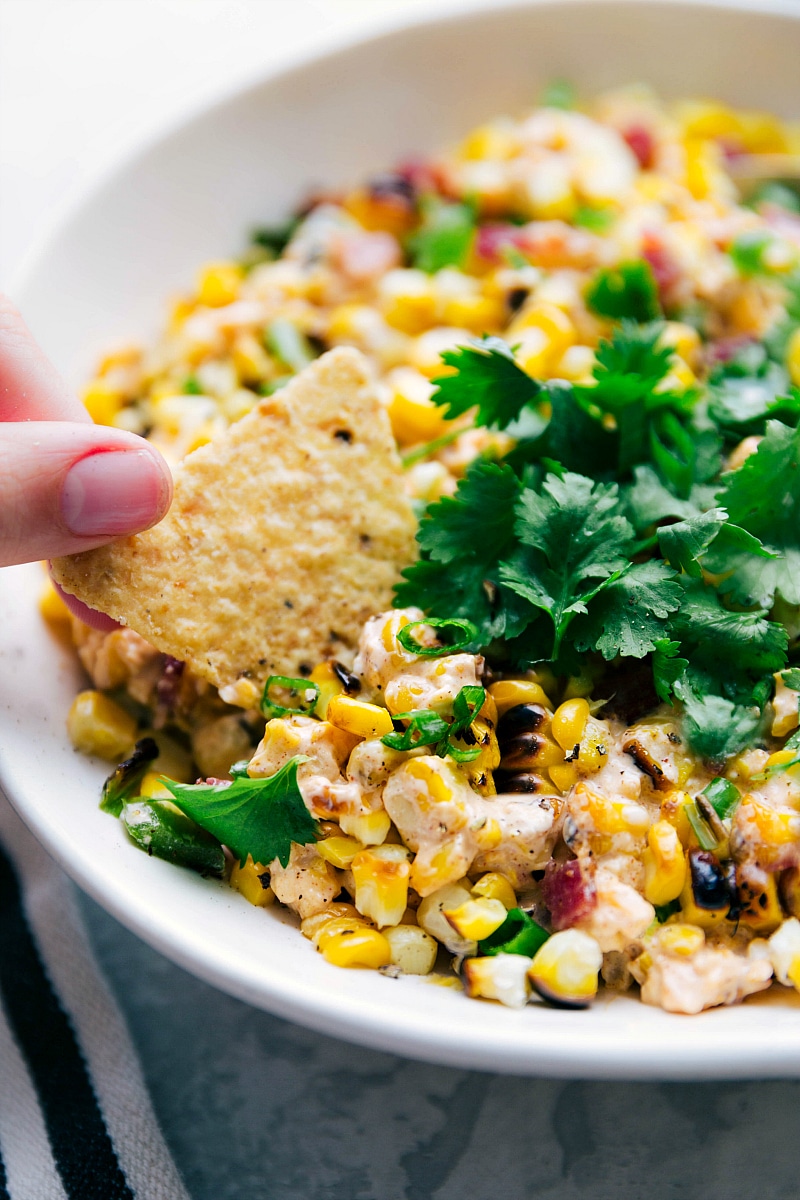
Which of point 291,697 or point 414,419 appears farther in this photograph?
point 414,419

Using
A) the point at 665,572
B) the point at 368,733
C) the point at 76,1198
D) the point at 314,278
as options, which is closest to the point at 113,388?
the point at 314,278

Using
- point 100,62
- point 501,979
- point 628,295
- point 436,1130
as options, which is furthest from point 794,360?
point 100,62

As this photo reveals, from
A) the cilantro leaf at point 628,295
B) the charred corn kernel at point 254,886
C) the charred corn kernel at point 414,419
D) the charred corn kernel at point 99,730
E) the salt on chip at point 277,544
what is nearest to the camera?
the charred corn kernel at point 254,886

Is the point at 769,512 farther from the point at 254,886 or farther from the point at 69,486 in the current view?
the point at 69,486

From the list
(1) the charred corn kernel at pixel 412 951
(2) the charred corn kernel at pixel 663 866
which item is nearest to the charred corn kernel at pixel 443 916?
(1) the charred corn kernel at pixel 412 951

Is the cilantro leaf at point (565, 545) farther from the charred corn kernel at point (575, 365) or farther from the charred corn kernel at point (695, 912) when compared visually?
the charred corn kernel at point (575, 365)
